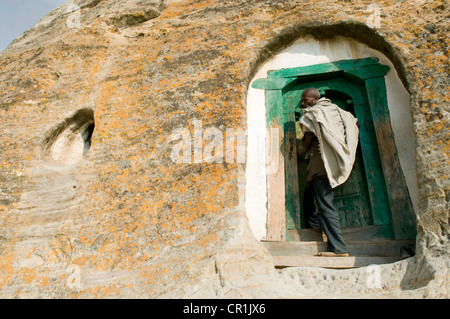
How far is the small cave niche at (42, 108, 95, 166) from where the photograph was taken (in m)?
4.70

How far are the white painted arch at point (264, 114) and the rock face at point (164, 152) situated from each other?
0.12m

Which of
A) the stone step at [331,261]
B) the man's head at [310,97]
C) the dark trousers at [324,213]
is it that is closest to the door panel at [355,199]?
the dark trousers at [324,213]

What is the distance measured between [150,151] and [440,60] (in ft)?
9.12

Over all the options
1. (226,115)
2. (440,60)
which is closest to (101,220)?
(226,115)

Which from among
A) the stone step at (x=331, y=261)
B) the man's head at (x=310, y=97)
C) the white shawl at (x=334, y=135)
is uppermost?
the man's head at (x=310, y=97)

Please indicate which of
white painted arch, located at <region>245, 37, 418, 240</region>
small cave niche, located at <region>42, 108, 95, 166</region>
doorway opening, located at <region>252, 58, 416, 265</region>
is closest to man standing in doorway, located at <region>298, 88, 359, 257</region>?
doorway opening, located at <region>252, 58, 416, 265</region>

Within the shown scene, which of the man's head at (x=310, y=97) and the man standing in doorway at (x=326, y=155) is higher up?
the man's head at (x=310, y=97)

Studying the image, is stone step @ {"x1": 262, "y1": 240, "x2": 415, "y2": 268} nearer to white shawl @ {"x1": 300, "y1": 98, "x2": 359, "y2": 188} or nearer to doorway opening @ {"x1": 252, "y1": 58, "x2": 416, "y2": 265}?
doorway opening @ {"x1": 252, "y1": 58, "x2": 416, "y2": 265}

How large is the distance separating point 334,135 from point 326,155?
7.8 inches

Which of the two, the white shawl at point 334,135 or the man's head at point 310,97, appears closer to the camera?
the white shawl at point 334,135

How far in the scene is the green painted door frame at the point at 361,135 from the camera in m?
3.73

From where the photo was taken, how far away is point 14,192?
14.1 ft

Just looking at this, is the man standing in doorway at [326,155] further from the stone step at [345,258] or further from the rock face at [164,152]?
the rock face at [164,152]

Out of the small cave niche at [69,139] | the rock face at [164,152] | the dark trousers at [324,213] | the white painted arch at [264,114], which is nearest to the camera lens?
the rock face at [164,152]
